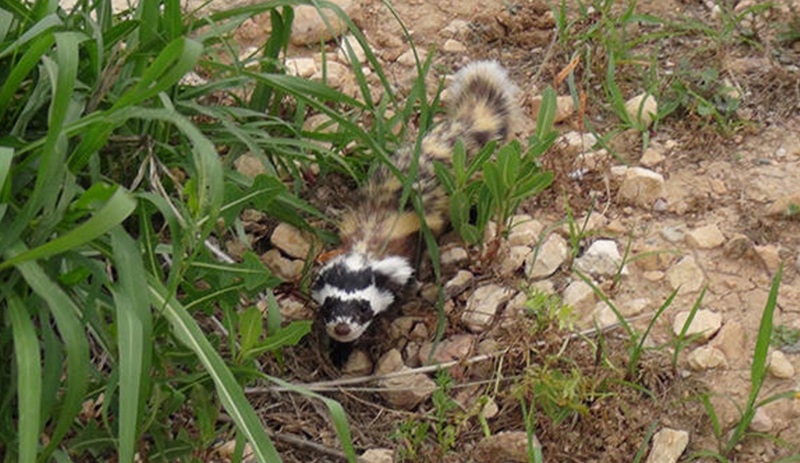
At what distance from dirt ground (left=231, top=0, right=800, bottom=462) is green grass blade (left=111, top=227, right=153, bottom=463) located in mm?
734

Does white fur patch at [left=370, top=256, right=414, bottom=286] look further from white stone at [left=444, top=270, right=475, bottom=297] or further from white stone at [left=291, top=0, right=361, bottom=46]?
white stone at [left=291, top=0, right=361, bottom=46]

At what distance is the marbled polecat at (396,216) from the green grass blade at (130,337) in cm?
90

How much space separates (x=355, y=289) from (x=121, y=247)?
101 cm

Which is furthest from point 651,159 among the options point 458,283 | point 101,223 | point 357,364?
point 101,223

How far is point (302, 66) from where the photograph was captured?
4.48 m

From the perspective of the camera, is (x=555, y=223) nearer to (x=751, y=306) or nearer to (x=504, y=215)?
(x=504, y=215)

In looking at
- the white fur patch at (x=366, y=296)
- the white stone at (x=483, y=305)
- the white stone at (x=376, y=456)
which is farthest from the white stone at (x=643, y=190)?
the white stone at (x=376, y=456)

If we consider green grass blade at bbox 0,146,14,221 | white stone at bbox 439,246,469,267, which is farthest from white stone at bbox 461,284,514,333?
green grass blade at bbox 0,146,14,221

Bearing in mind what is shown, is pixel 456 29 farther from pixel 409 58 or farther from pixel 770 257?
pixel 770 257

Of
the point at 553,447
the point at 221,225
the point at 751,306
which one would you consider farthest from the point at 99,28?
the point at 751,306

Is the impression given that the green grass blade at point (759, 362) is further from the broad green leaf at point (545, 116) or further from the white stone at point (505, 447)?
the broad green leaf at point (545, 116)

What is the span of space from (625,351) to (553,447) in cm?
35

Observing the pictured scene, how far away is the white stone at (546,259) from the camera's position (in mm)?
3809

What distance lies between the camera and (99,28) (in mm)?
3252
